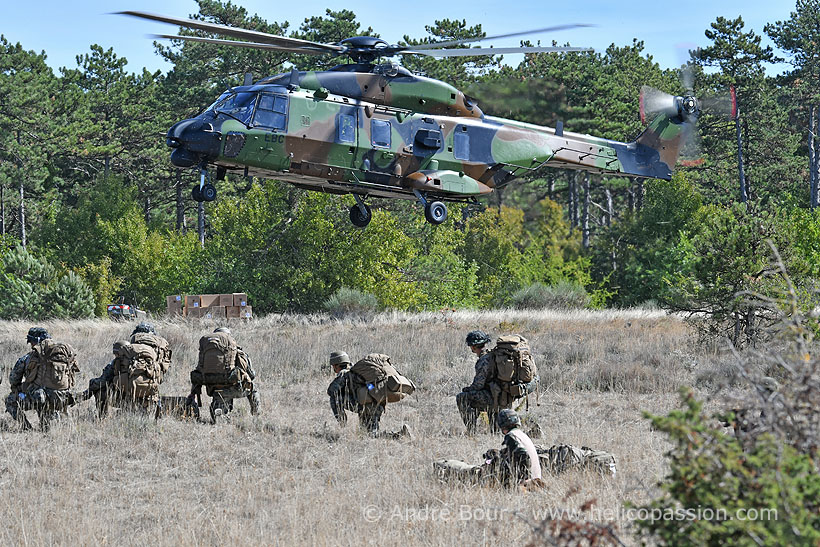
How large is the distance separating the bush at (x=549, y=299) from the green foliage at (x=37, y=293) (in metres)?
14.3

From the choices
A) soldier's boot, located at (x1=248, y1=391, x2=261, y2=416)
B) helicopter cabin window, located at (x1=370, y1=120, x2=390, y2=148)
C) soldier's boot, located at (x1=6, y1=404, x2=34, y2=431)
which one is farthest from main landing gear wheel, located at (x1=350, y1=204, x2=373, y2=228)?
soldier's boot, located at (x1=6, y1=404, x2=34, y2=431)

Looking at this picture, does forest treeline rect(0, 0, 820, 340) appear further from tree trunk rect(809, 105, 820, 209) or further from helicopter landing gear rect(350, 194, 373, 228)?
helicopter landing gear rect(350, 194, 373, 228)

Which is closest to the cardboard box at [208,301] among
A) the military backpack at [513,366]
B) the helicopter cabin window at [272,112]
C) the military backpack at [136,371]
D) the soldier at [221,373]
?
the helicopter cabin window at [272,112]

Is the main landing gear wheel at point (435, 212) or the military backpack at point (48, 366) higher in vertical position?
the main landing gear wheel at point (435, 212)

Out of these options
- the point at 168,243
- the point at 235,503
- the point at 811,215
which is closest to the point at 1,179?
the point at 168,243

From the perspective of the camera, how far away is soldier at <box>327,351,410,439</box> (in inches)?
441

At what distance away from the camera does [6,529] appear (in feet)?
23.7

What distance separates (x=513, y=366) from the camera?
35.3ft

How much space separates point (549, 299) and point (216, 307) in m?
11.6

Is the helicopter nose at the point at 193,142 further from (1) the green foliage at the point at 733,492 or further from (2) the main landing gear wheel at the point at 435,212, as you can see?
(1) the green foliage at the point at 733,492

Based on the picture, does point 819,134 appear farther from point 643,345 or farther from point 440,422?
point 440,422

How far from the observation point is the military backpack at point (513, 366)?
424 inches

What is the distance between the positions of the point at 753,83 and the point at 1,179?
34.3 meters

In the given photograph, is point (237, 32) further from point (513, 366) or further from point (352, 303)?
point (352, 303)
